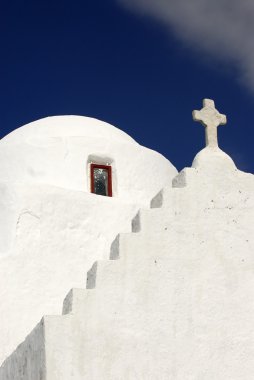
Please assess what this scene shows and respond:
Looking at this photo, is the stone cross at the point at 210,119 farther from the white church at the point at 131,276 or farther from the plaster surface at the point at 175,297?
the plaster surface at the point at 175,297

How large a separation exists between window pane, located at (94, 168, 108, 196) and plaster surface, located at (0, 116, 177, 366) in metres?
0.16

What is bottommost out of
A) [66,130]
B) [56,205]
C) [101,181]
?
[56,205]

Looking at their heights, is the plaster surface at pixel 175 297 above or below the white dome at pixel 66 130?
below

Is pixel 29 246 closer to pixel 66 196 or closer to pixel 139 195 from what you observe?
pixel 66 196

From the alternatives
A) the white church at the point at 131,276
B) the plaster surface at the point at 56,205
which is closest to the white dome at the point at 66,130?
the plaster surface at the point at 56,205

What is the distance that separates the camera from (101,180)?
13.7 metres

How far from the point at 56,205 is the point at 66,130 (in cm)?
215

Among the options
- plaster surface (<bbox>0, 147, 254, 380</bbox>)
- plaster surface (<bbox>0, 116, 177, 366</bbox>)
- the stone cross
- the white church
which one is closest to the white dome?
plaster surface (<bbox>0, 116, 177, 366</bbox>)

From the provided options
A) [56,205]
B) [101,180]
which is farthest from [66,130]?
[56,205]

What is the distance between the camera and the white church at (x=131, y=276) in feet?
29.1

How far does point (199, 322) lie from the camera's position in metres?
9.55

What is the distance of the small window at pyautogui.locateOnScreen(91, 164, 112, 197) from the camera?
1355 cm

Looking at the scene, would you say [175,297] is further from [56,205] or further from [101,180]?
[101,180]

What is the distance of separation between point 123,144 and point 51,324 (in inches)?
232
